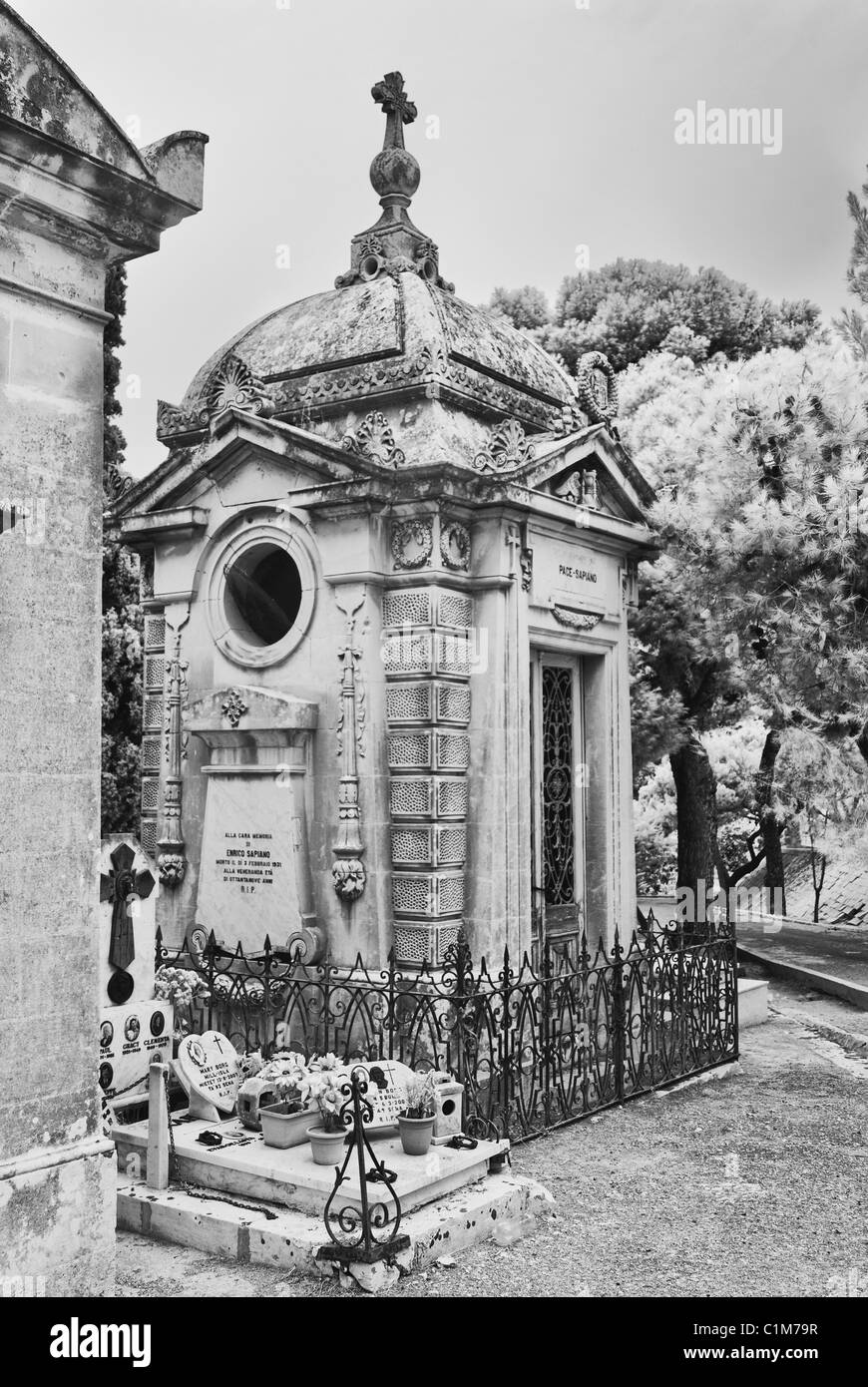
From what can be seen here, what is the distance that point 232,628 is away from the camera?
9812mm

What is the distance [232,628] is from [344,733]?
151 centimetres

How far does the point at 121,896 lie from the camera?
6.87 metres

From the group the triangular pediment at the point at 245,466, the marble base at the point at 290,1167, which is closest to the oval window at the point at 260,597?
the triangular pediment at the point at 245,466

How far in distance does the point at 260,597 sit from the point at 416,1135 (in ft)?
16.7

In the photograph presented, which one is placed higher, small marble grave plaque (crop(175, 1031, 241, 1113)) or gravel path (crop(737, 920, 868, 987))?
small marble grave plaque (crop(175, 1031, 241, 1113))

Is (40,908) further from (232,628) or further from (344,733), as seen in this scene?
(232,628)

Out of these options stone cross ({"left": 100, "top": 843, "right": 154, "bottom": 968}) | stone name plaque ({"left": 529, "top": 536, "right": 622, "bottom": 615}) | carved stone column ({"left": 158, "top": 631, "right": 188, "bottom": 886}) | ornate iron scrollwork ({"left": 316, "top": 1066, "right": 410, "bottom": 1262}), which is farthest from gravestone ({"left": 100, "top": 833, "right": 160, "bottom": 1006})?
stone name plaque ({"left": 529, "top": 536, "right": 622, "bottom": 615})

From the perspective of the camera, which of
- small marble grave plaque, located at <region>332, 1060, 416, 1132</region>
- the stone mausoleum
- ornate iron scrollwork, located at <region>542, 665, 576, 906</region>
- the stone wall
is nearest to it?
the stone wall

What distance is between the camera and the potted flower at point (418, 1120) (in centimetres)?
609

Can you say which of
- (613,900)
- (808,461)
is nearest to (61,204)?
(613,900)

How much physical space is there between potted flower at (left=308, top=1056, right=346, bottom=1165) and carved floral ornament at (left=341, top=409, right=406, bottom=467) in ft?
15.1

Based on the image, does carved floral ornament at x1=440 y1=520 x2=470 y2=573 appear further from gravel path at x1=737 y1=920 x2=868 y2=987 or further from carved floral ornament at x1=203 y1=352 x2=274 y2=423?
gravel path at x1=737 y1=920 x2=868 y2=987

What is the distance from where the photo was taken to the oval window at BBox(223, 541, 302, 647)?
9.85 meters

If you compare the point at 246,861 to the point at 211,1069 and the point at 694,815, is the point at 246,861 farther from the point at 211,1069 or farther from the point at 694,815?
the point at 694,815
